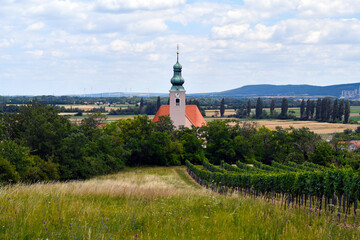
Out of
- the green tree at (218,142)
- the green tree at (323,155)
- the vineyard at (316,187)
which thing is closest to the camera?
the vineyard at (316,187)

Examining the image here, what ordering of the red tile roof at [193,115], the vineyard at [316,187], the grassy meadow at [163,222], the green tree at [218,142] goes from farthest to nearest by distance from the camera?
1. the red tile roof at [193,115]
2. the green tree at [218,142]
3. the vineyard at [316,187]
4. the grassy meadow at [163,222]

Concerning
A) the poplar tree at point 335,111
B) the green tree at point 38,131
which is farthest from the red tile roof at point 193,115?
the poplar tree at point 335,111

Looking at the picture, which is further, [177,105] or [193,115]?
[193,115]

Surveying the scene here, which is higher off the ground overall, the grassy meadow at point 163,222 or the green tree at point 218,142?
the grassy meadow at point 163,222

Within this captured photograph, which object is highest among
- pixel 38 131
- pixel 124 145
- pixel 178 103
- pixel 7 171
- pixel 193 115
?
pixel 178 103

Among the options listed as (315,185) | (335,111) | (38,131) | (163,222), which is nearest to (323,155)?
(315,185)

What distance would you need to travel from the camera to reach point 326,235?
6543 millimetres

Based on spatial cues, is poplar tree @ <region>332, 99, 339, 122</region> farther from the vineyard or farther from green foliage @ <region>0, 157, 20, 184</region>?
green foliage @ <region>0, 157, 20, 184</region>

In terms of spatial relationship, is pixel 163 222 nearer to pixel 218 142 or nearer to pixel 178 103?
pixel 218 142

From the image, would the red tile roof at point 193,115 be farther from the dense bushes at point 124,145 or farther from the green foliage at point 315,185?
the green foliage at point 315,185

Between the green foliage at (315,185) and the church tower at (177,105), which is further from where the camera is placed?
the church tower at (177,105)

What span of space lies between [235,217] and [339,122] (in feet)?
436

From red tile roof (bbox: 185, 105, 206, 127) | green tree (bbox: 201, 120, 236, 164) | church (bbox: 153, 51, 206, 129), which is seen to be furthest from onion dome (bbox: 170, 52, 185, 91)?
green tree (bbox: 201, 120, 236, 164)

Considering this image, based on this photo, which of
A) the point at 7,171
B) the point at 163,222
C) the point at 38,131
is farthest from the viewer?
the point at 38,131
